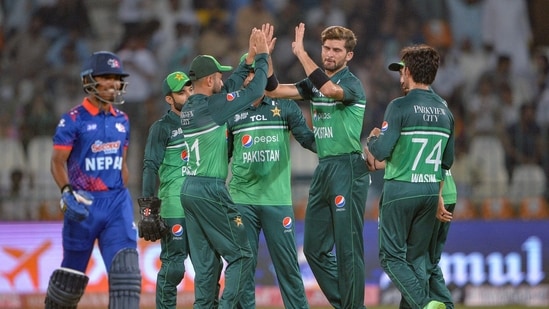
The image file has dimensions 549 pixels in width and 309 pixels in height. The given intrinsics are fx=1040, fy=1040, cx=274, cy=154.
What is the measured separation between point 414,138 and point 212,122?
1.87 metres

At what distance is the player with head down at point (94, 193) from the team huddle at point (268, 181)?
1cm

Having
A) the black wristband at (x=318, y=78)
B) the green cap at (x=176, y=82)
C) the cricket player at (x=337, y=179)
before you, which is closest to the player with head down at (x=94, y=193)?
the green cap at (x=176, y=82)

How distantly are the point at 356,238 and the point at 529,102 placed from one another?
8317mm

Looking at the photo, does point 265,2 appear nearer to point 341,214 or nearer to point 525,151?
point 525,151

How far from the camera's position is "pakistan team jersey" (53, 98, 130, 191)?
9828 millimetres

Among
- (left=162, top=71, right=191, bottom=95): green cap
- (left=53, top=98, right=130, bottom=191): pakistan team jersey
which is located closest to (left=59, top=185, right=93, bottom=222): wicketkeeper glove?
(left=53, top=98, right=130, bottom=191): pakistan team jersey

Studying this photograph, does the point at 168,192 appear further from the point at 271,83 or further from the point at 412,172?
the point at 412,172

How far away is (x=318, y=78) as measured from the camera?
9.68m

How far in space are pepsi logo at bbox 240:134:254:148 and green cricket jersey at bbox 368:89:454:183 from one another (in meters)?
1.27

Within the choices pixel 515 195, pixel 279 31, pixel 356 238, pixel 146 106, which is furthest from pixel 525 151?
pixel 356 238

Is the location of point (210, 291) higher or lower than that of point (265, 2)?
lower

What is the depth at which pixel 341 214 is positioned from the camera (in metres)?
9.83

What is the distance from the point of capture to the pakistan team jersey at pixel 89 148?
9.83 metres

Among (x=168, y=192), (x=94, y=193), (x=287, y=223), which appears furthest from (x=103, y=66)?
(x=287, y=223)
